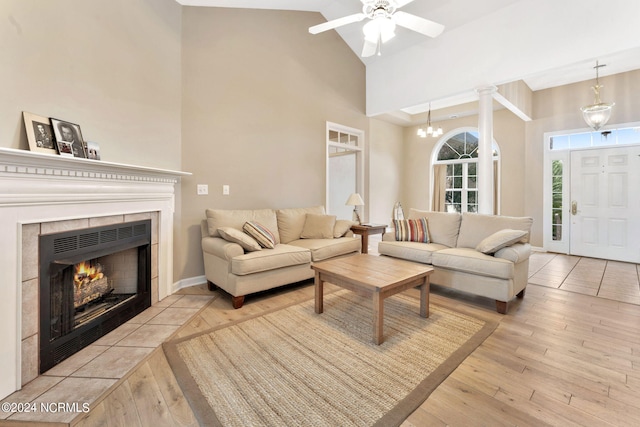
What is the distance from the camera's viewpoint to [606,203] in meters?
4.91

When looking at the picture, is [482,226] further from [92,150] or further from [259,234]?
[92,150]

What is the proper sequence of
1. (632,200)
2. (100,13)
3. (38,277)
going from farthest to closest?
1. (632,200)
2. (100,13)
3. (38,277)

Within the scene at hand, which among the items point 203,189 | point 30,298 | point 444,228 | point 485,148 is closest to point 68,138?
point 30,298

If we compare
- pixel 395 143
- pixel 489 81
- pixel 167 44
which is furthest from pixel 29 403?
pixel 395 143

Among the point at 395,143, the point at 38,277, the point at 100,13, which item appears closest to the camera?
the point at 38,277

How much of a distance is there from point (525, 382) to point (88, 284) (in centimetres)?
326

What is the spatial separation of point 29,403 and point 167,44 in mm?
3394

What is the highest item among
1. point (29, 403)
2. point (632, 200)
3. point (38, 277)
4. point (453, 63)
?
point (453, 63)

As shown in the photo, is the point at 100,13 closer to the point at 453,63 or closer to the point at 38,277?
the point at 38,277

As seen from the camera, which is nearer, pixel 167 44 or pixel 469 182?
pixel 167 44

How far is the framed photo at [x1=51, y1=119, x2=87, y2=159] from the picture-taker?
208cm

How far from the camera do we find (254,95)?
12.9ft

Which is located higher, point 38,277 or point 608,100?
point 608,100

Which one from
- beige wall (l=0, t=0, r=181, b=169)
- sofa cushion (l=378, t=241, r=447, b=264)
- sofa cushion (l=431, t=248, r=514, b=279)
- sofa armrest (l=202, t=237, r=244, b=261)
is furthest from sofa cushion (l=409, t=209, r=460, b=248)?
beige wall (l=0, t=0, r=181, b=169)
